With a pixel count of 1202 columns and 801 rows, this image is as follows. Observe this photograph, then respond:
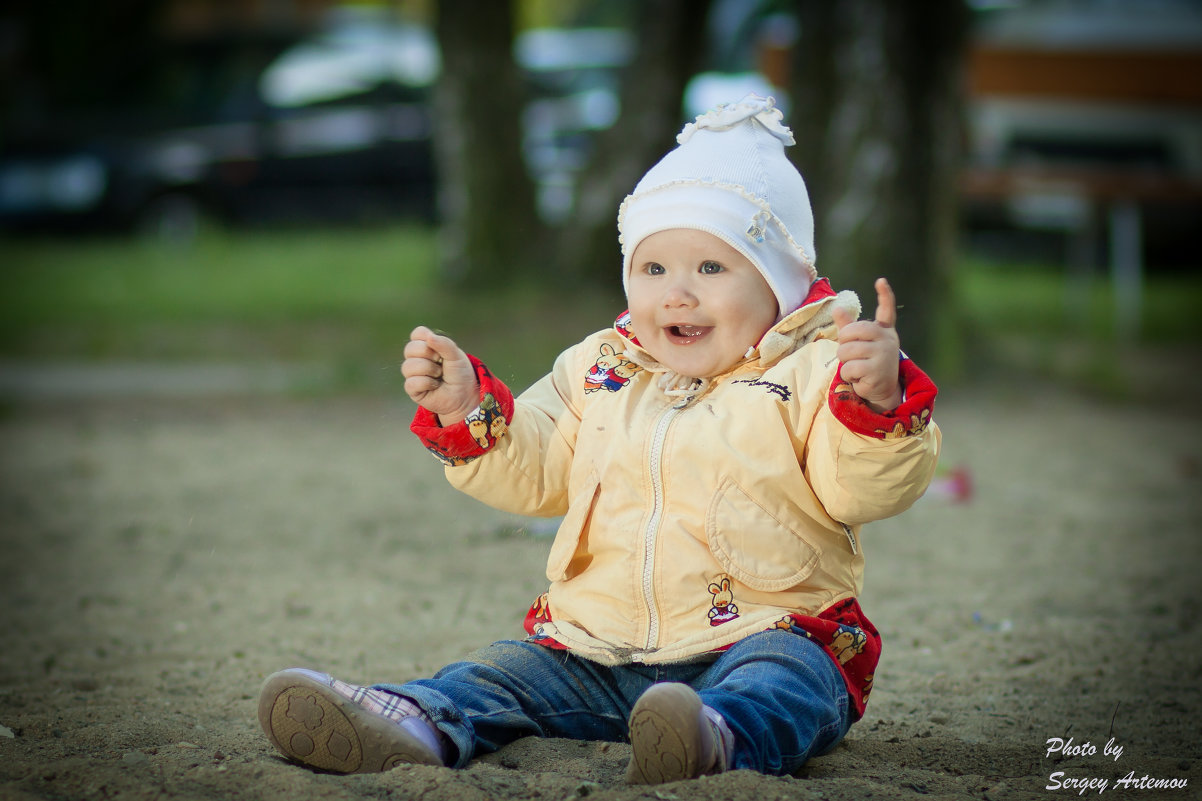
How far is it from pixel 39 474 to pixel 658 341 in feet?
11.8

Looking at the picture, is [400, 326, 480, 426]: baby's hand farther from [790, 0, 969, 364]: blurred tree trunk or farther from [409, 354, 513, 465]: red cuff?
[790, 0, 969, 364]: blurred tree trunk

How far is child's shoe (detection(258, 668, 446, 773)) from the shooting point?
2.00 m

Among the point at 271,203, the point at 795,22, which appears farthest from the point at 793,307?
the point at 271,203

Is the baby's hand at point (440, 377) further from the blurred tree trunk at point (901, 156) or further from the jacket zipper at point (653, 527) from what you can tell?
the blurred tree trunk at point (901, 156)

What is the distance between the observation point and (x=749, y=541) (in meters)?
2.14

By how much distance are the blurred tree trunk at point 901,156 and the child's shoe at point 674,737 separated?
4383mm

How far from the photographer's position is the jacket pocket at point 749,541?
2141mm

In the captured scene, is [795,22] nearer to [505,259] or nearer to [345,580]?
[505,259]

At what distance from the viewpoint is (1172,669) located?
2.93 m

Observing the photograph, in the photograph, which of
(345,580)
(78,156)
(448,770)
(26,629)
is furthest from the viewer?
(78,156)

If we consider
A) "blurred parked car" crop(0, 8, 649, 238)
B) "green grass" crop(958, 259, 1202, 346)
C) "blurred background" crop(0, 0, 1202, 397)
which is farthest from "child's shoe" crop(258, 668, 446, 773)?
"blurred parked car" crop(0, 8, 649, 238)

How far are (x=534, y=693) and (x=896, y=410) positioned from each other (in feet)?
2.53

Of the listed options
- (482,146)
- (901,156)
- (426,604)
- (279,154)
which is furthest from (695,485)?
(279,154)

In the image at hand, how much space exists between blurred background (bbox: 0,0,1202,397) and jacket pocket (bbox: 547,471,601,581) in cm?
178
